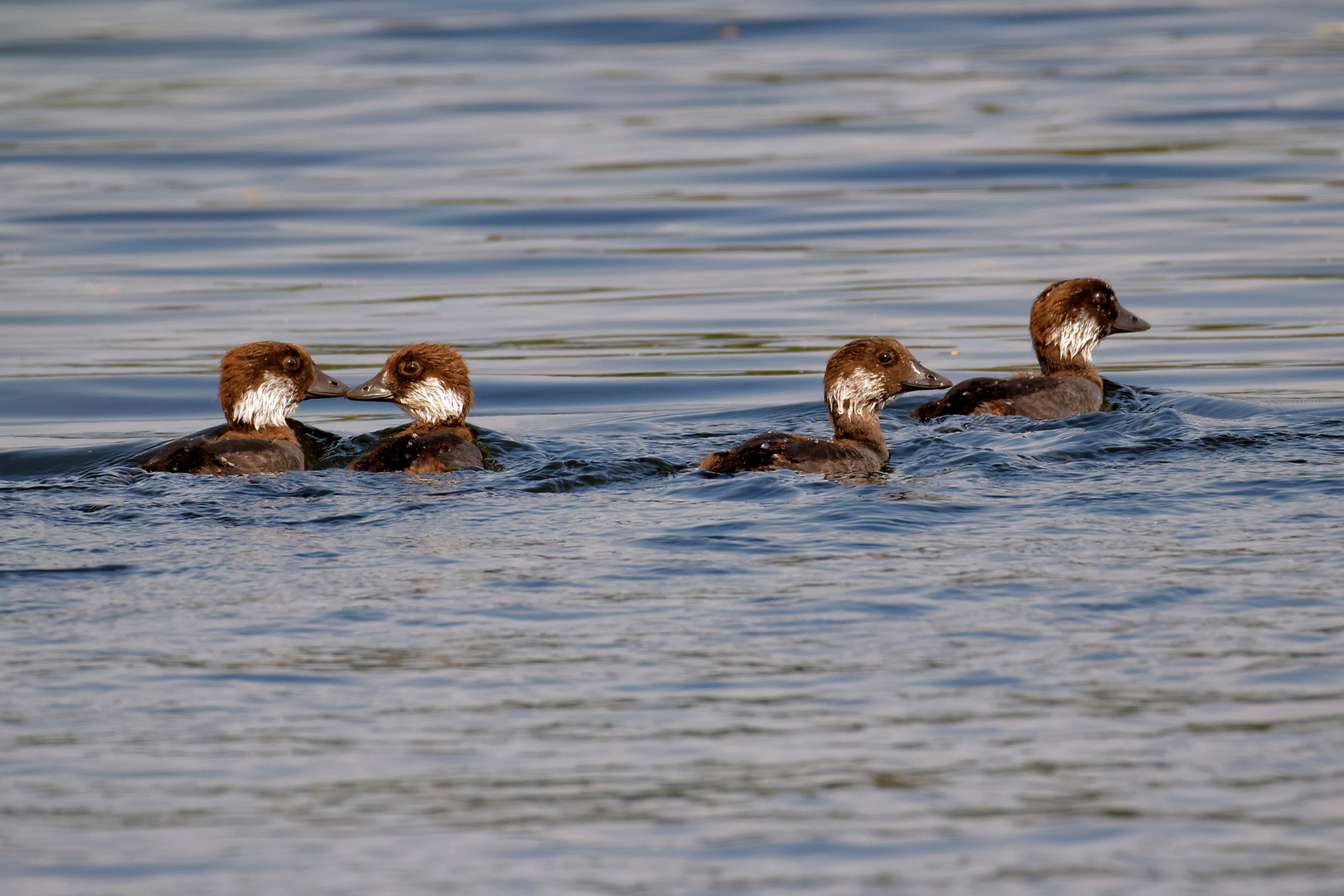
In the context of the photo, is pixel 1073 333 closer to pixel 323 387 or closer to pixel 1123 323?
pixel 1123 323

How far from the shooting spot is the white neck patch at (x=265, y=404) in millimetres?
9641

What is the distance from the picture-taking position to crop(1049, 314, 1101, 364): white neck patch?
11.1 meters

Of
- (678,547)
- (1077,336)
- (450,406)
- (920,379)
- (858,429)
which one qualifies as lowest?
(678,547)

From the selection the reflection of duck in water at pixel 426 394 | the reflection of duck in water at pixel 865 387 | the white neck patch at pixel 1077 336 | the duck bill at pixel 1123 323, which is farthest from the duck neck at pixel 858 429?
the duck bill at pixel 1123 323

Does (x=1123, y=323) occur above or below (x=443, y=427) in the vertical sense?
above

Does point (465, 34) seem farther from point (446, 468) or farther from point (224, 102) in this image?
point (446, 468)

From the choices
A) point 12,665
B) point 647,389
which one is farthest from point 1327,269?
point 12,665

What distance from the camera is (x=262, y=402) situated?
970cm

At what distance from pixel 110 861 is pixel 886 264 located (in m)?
12.3

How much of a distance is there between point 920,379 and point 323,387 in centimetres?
332

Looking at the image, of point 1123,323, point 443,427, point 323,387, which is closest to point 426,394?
point 443,427

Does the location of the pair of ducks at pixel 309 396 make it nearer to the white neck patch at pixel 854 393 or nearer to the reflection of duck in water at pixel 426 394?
the reflection of duck in water at pixel 426 394

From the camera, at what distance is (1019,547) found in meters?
6.99

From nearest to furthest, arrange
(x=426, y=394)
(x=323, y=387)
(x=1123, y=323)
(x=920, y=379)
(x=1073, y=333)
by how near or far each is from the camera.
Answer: (x=920, y=379) < (x=426, y=394) < (x=323, y=387) < (x=1073, y=333) < (x=1123, y=323)
